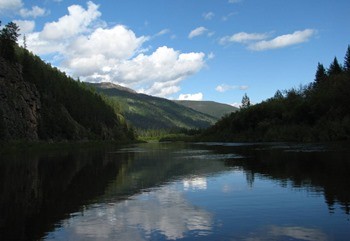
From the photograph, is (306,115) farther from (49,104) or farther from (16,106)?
(49,104)

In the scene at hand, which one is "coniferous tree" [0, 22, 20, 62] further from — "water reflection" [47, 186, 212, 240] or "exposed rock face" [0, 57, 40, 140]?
"water reflection" [47, 186, 212, 240]

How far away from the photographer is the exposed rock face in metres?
95.9

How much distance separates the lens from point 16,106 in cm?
10525

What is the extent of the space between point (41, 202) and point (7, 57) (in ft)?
364

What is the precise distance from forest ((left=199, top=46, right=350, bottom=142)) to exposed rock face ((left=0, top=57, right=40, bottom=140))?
76.1 m

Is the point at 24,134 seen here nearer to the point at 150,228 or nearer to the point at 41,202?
the point at 41,202

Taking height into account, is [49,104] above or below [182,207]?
above

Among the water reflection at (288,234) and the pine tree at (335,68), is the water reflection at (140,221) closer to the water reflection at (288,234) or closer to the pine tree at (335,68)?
the water reflection at (288,234)

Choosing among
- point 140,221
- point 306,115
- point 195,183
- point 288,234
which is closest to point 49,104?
point 306,115

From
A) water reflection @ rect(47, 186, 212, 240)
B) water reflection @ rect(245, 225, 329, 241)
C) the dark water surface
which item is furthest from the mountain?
water reflection @ rect(245, 225, 329, 241)

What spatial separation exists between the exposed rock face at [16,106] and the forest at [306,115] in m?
76.1

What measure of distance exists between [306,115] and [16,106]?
83.8 m

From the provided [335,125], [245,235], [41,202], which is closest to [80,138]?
[335,125]

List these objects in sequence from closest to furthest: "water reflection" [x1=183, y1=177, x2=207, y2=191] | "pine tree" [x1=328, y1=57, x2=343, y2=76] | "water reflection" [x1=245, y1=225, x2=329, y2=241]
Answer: "water reflection" [x1=245, y1=225, x2=329, y2=241] → "water reflection" [x1=183, y1=177, x2=207, y2=191] → "pine tree" [x1=328, y1=57, x2=343, y2=76]
